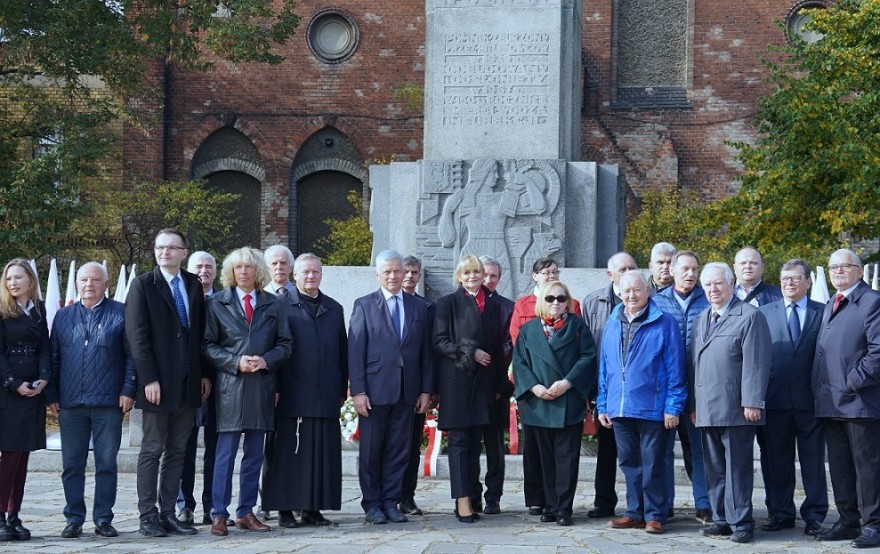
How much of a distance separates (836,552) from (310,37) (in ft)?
89.4

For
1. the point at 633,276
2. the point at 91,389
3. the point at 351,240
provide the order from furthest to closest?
the point at 351,240, the point at 633,276, the point at 91,389

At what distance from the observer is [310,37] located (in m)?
34.1

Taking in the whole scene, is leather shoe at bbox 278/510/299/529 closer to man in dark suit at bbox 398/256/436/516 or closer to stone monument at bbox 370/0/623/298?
man in dark suit at bbox 398/256/436/516

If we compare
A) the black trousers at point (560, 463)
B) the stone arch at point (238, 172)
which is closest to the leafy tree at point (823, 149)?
the stone arch at point (238, 172)

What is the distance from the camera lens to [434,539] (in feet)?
28.3

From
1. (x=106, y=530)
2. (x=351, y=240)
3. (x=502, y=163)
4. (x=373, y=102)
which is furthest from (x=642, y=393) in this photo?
(x=373, y=102)

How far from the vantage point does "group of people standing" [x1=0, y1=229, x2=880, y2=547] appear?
29.2 feet

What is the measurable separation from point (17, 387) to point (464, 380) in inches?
113

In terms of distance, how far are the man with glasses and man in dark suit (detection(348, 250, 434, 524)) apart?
1209 millimetres

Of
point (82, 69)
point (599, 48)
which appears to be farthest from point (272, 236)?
point (82, 69)

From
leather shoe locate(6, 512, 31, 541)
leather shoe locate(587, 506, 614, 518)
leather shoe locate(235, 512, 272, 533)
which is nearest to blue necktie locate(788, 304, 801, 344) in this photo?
leather shoe locate(587, 506, 614, 518)

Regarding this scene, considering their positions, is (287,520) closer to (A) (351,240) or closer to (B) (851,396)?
(B) (851,396)

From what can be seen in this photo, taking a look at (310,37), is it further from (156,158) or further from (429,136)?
(429,136)

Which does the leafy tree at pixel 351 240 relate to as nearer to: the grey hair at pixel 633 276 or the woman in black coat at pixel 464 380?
the woman in black coat at pixel 464 380
